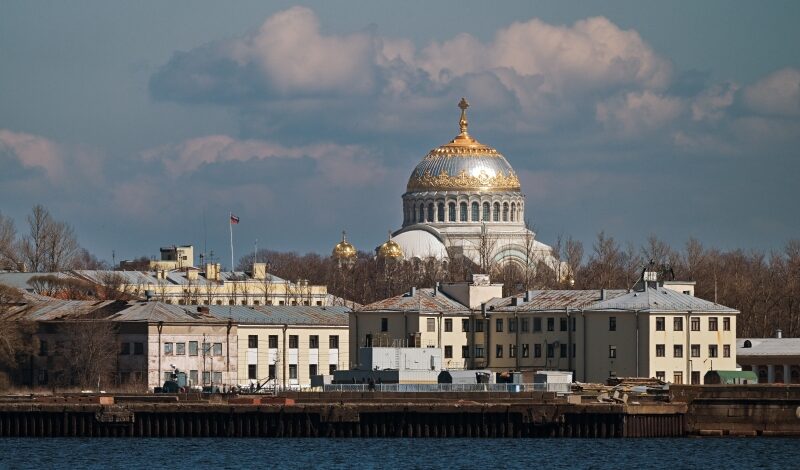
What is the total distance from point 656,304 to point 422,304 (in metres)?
11.8

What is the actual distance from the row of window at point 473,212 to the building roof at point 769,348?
82598 mm

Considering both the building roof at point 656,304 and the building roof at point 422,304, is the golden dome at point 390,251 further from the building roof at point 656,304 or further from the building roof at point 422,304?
the building roof at point 656,304

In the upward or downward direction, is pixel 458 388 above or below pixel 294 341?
below

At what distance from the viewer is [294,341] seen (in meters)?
114

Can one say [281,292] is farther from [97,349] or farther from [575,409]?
[575,409]

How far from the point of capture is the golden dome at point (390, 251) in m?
180

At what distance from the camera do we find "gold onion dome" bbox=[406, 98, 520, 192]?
195125 millimetres

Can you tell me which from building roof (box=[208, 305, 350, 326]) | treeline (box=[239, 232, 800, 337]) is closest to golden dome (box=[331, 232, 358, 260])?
treeline (box=[239, 232, 800, 337])

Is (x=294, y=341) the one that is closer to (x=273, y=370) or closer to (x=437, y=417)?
(x=273, y=370)

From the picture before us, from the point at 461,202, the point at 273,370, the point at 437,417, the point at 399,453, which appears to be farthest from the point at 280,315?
the point at 461,202

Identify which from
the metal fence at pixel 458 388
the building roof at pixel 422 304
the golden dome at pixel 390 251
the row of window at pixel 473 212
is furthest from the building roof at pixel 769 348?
the row of window at pixel 473 212

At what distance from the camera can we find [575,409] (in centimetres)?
8025

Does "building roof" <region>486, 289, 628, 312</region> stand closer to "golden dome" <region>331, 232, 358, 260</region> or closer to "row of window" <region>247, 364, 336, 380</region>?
"row of window" <region>247, 364, 336, 380</region>

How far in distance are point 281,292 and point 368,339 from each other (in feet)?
177
